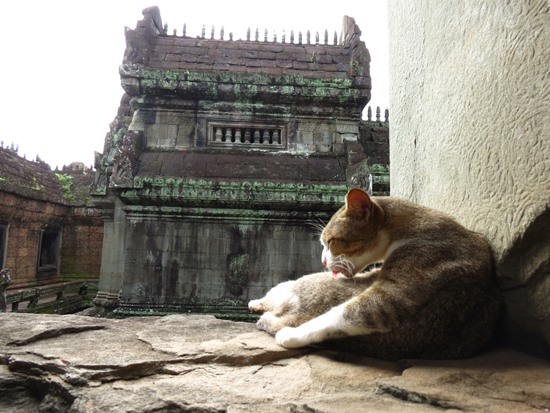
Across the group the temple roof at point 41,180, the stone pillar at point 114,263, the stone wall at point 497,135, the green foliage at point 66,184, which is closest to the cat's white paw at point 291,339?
the stone wall at point 497,135

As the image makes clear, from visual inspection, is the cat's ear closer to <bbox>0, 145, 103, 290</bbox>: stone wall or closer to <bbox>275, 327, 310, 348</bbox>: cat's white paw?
<bbox>275, 327, 310, 348</bbox>: cat's white paw

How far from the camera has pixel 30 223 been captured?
1269 cm

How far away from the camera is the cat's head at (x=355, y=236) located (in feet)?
6.50

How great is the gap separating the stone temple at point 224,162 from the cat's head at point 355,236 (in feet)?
15.7

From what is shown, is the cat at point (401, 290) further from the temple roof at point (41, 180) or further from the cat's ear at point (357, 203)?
the temple roof at point (41, 180)

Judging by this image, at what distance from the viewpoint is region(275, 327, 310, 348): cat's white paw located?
193cm

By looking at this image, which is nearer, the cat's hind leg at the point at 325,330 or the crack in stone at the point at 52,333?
the cat's hind leg at the point at 325,330

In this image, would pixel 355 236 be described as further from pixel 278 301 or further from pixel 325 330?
pixel 278 301

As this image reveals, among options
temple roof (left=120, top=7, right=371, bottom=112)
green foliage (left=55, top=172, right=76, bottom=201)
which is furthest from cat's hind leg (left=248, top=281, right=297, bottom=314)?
green foliage (left=55, top=172, right=76, bottom=201)

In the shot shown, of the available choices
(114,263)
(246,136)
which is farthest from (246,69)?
(114,263)

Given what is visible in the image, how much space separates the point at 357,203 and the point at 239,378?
39.1 inches

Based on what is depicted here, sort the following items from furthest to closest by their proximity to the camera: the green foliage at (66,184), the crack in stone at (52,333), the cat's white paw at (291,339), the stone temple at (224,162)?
the green foliage at (66,184), the stone temple at (224,162), the crack in stone at (52,333), the cat's white paw at (291,339)

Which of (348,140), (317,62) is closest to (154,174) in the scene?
(348,140)

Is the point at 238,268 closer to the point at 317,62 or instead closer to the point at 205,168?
the point at 205,168
